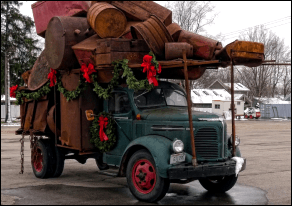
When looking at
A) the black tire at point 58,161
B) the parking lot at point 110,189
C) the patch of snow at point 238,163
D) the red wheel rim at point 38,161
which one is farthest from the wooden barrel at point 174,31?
the red wheel rim at point 38,161

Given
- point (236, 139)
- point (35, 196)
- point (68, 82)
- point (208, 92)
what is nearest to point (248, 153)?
point (236, 139)

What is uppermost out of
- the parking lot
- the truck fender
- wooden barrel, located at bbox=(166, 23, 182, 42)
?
wooden barrel, located at bbox=(166, 23, 182, 42)

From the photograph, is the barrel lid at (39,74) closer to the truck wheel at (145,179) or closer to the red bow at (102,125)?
the red bow at (102,125)

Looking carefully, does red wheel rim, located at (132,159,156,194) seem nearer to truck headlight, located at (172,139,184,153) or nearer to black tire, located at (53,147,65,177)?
truck headlight, located at (172,139,184,153)

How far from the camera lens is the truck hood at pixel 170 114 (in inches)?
303

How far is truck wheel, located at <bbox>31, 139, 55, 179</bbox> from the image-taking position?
33.2 feet

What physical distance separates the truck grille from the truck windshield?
4.07ft

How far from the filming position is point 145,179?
7.42 m

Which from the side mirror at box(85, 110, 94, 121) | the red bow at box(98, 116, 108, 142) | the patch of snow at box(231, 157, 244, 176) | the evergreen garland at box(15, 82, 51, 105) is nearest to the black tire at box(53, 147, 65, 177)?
the evergreen garland at box(15, 82, 51, 105)

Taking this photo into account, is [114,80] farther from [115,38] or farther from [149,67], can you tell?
[149,67]

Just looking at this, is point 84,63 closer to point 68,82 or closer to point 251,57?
point 68,82

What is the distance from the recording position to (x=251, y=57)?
25.2ft

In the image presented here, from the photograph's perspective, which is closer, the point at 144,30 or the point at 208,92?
the point at 144,30

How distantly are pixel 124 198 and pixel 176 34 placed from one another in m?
3.32
